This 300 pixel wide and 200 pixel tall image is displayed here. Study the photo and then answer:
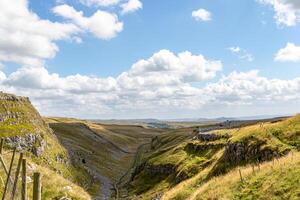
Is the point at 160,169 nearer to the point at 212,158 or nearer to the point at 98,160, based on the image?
the point at 212,158

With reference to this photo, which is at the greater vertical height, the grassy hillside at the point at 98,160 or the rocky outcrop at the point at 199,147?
the rocky outcrop at the point at 199,147

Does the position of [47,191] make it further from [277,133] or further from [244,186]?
[277,133]

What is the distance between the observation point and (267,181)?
37.4 meters

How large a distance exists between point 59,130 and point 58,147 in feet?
256

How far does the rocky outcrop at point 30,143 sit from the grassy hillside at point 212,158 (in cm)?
2372

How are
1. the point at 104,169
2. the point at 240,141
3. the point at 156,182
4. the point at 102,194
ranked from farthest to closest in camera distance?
the point at 104,169, the point at 102,194, the point at 156,182, the point at 240,141

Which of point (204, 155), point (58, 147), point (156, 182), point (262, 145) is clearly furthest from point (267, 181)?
point (58, 147)

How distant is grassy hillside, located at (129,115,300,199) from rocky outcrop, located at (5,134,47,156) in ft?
77.8

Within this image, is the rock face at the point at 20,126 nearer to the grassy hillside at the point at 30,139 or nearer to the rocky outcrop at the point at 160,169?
the grassy hillside at the point at 30,139

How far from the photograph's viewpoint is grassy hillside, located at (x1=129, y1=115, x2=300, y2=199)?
200ft

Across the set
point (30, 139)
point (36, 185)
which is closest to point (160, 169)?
point (30, 139)

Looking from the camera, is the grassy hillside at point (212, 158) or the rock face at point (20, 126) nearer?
the grassy hillside at point (212, 158)

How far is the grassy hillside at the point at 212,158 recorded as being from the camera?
200ft

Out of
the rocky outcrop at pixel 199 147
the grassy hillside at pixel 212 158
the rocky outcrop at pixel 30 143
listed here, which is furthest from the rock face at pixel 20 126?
the rocky outcrop at pixel 199 147
